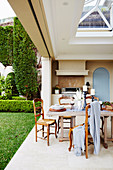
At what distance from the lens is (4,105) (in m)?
7.81

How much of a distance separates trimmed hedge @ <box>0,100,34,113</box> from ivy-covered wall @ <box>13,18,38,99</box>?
1277 millimetres

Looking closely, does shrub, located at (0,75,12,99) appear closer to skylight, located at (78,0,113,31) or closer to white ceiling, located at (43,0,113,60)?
white ceiling, located at (43,0,113,60)

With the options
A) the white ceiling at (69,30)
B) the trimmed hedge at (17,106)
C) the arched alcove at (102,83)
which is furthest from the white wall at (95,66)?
the trimmed hedge at (17,106)

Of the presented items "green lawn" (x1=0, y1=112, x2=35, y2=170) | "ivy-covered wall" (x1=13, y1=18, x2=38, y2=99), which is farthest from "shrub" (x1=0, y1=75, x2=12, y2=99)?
"green lawn" (x1=0, y1=112, x2=35, y2=170)

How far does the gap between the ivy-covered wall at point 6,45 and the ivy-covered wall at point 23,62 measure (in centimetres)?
160

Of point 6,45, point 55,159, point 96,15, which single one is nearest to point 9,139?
point 55,159

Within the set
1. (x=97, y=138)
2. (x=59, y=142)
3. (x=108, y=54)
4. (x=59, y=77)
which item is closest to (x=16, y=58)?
(x=59, y=77)

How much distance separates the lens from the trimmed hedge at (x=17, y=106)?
25.2ft

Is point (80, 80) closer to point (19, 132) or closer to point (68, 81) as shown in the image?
point (68, 81)

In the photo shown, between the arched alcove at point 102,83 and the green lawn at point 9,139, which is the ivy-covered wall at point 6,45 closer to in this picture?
the arched alcove at point 102,83

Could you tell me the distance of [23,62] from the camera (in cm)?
880

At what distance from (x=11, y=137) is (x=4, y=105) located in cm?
404

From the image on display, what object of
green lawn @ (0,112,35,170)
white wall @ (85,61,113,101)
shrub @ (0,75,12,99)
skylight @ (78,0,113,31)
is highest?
skylight @ (78,0,113,31)

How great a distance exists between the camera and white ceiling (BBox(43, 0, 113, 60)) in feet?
10.1
